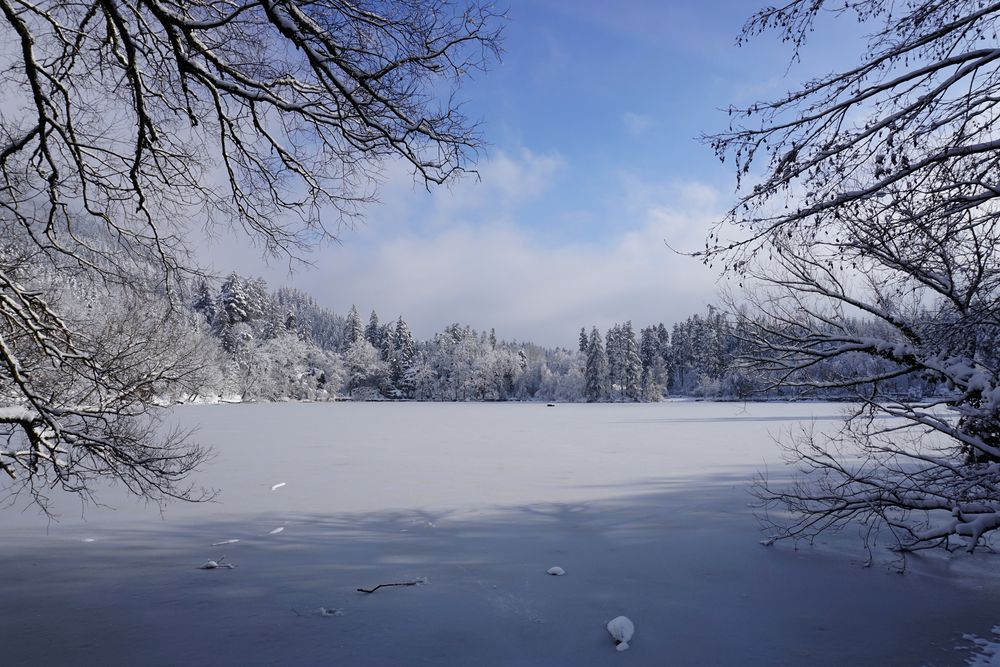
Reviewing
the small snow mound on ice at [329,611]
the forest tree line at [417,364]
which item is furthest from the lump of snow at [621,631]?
the forest tree line at [417,364]

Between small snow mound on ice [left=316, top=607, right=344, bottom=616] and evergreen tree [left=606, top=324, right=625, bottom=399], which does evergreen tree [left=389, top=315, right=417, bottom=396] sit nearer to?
evergreen tree [left=606, top=324, right=625, bottom=399]

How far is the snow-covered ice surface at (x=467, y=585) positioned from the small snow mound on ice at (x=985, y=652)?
1.0 inches

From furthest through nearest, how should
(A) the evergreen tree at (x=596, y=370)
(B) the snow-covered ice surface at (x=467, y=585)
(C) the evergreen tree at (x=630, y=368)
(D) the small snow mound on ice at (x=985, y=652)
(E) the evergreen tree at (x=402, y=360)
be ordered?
(E) the evergreen tree at (x=402, y=360) → (A) the evergreen tree at (x=596, y=370) → (C) the evergreen tree at (x=630, y=368) → (B) the snow-covered ice surface at (x=467, y=585) → (D) the small snow mound on ice at (x=985, y=652)

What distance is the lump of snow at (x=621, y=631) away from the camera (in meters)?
4.12

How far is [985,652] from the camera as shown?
398cm

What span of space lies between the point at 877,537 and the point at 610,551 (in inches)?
150

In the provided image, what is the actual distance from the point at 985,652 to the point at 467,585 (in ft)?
13.5

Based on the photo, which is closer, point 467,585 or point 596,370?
point 467,585

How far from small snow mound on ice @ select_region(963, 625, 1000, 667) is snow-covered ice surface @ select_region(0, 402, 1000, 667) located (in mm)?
26

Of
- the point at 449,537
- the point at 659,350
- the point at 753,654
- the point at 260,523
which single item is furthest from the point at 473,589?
the point at 659,350

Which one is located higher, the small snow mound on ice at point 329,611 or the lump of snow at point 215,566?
the lump of snow at point 215,566

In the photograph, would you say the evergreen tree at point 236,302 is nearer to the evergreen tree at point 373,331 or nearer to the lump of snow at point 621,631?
the evergreen tree at point 373,331

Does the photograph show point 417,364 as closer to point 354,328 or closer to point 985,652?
point 354,328

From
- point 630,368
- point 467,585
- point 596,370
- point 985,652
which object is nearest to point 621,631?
point 467,585
